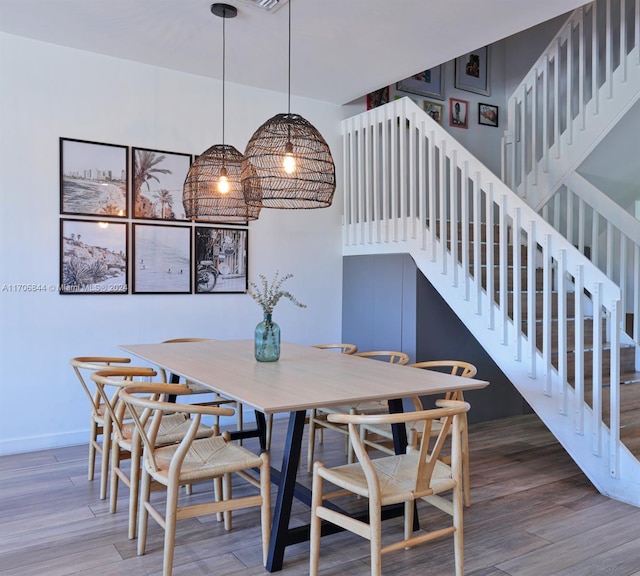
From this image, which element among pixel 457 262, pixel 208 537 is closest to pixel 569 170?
pixel 457 262

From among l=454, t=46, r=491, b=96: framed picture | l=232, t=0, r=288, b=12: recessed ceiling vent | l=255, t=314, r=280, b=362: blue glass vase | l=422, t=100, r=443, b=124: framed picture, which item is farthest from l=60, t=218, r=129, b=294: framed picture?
l=454, t=46, r=491, b=96: framed picture

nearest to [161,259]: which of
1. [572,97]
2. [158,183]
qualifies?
[158,183]

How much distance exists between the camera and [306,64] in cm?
427

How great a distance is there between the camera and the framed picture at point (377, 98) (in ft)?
17.8

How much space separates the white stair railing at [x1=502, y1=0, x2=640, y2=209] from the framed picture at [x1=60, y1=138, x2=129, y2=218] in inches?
138

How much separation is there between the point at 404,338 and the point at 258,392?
246 cm

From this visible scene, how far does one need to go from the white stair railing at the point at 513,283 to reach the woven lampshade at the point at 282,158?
4.58 ft

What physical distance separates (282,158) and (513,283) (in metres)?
1.87

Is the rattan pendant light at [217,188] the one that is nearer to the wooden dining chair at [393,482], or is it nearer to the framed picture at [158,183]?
the framed picture at [158,183]

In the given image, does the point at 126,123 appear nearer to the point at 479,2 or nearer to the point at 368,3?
the point at 368,3

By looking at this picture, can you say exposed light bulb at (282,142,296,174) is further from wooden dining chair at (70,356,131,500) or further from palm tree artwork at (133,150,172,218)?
palm tree artwork at (133,150,172,218)

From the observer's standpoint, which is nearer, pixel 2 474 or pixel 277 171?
pixel 277 171

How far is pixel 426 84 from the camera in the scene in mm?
5727

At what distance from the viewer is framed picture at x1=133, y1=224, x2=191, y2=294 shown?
14.1 ft
